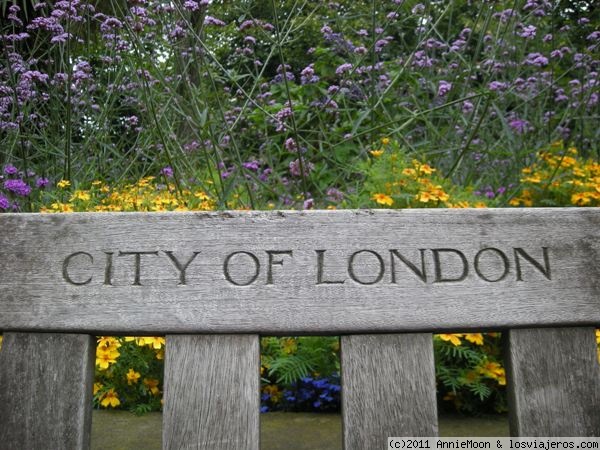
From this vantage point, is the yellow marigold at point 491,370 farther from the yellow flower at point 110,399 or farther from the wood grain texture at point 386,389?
the yellow flower at point 110,399

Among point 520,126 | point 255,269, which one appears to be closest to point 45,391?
point 255,269

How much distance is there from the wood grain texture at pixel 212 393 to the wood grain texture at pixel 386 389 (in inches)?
5.8

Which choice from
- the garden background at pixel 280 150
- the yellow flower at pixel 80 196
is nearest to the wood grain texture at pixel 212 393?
the garden background at pixel 280 150

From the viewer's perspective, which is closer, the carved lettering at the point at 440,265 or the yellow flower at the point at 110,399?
the carved lettering at the point at 440,265

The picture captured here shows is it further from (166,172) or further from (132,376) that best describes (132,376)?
(166,172)

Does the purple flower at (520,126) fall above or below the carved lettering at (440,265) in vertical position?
above

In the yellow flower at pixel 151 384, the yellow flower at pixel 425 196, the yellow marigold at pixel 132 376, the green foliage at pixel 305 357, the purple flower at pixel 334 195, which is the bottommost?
the yellow flower at pixel 151 384

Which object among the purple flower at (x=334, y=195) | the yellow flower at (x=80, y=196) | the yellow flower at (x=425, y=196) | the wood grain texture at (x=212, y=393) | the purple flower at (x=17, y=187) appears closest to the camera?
the wood grain texture at (x=212, y=393)

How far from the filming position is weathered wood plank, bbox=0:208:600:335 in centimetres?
88

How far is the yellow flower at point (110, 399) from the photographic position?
158 cm

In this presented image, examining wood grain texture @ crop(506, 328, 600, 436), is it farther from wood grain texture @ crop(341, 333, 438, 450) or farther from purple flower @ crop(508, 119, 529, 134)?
purple flower @ crop(508, 119, 529, 134)

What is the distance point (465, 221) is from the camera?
925 millimetres

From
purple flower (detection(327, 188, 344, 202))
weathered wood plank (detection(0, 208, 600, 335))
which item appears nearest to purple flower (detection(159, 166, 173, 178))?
purple flower (detection(327, 188, 344, 202))

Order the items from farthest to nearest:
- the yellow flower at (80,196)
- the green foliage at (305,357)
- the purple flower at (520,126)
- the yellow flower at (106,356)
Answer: the purple flower at (520,126) → the yellow flower at (80,196) → the green foliage at (305,357) → the yellow flower at (106,356)
